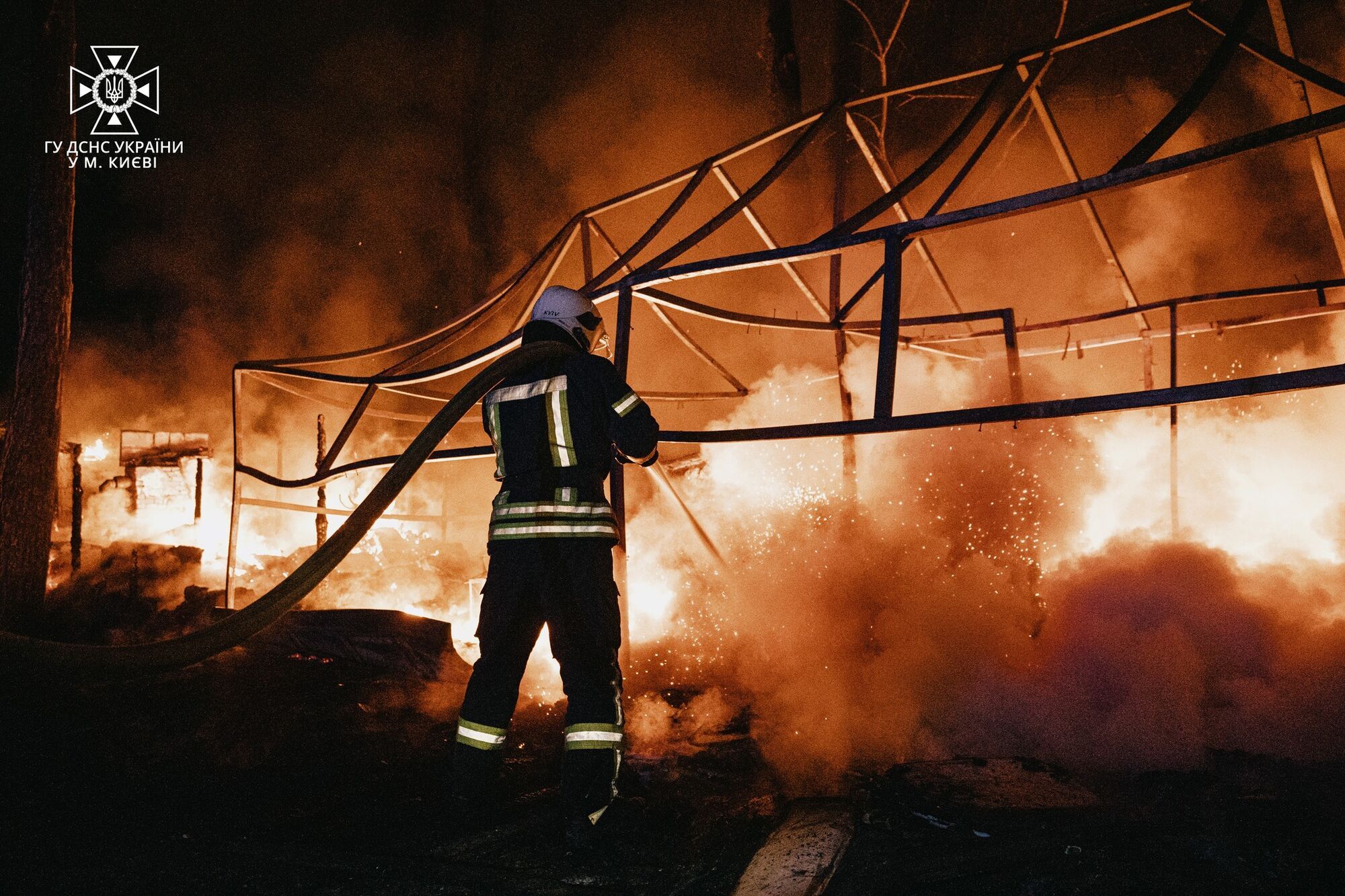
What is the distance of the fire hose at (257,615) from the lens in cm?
255

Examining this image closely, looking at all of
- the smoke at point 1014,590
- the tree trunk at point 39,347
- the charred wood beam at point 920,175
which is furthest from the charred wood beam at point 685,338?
the tree trunk at point 39,347

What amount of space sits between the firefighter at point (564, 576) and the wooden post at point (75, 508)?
33.8ft

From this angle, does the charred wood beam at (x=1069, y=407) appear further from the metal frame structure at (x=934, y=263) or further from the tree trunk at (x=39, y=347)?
the tree trunk at (x=39, y=347)

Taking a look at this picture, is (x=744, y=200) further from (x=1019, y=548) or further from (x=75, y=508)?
(x=75, y=508)

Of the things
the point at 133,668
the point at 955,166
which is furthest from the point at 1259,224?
the point at 133,668

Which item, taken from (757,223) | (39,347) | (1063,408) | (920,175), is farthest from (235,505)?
(1063,408)

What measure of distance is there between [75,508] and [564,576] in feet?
35.8

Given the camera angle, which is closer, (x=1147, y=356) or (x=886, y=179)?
(x=886, y=179)

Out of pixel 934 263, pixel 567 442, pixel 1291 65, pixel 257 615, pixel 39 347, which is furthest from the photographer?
pixel 39 347

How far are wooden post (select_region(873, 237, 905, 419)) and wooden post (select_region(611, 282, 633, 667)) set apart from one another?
1.38 meters

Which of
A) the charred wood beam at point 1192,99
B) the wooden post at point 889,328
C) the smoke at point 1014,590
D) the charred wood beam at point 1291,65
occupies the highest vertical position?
the charred wood beam at point 1291,65

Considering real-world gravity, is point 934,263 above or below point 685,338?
above

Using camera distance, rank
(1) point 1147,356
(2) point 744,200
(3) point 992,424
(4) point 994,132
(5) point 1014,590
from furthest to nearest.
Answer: (3) point 992,424 < (1) point 1147,356 < (5) point 1014,590 < (2) point 744,200 < (4) point 994,132

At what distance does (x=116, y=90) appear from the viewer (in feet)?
37.1
